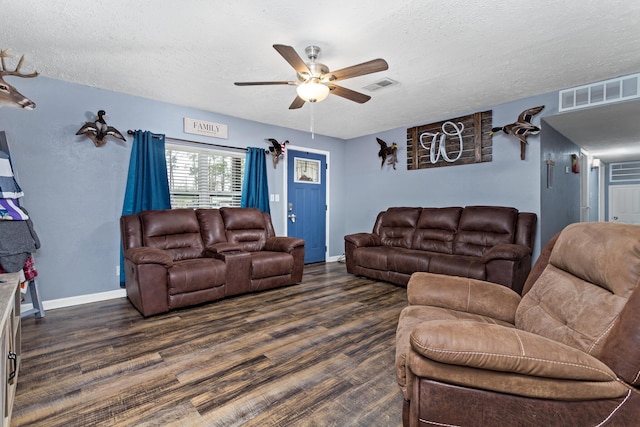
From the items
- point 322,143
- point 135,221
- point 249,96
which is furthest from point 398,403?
point 322,143

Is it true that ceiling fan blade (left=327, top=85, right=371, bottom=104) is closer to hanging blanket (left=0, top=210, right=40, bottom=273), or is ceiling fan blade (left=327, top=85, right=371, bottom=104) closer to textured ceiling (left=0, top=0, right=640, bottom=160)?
textured ceiling (left=0, top=0, right=640, bottom=160)

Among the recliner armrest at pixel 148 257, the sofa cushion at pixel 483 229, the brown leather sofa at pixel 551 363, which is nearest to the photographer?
the brown leather sofa at pixel 551 363

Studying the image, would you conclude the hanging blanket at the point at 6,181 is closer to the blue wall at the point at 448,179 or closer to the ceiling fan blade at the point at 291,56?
the ceiling fan blade at the point at 291,56

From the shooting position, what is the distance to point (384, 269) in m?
4.29

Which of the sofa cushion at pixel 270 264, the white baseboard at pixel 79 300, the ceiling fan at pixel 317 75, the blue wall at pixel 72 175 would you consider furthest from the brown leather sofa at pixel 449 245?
the blue wall at pixel 72 175

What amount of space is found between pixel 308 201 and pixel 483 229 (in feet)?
9.76

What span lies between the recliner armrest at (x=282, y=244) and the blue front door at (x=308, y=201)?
44.4 inches

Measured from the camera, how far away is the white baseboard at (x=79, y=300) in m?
3.27

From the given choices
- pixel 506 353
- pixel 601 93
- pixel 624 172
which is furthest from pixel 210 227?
pixel 624 172

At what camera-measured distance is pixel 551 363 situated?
3.28 feet

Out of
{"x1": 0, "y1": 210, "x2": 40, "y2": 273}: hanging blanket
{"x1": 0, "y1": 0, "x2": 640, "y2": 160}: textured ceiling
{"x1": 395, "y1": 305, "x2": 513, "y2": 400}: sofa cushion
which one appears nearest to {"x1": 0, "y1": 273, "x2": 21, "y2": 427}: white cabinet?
{"x1": 0, "y1": 210, "x2": 40, "y2": 273}: hanging blanket

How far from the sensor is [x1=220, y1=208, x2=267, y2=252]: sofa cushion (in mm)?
4270

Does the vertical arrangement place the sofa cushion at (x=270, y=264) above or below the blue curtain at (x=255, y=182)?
below

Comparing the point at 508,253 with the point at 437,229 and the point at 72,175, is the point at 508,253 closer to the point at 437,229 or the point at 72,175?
the point at 437,229
